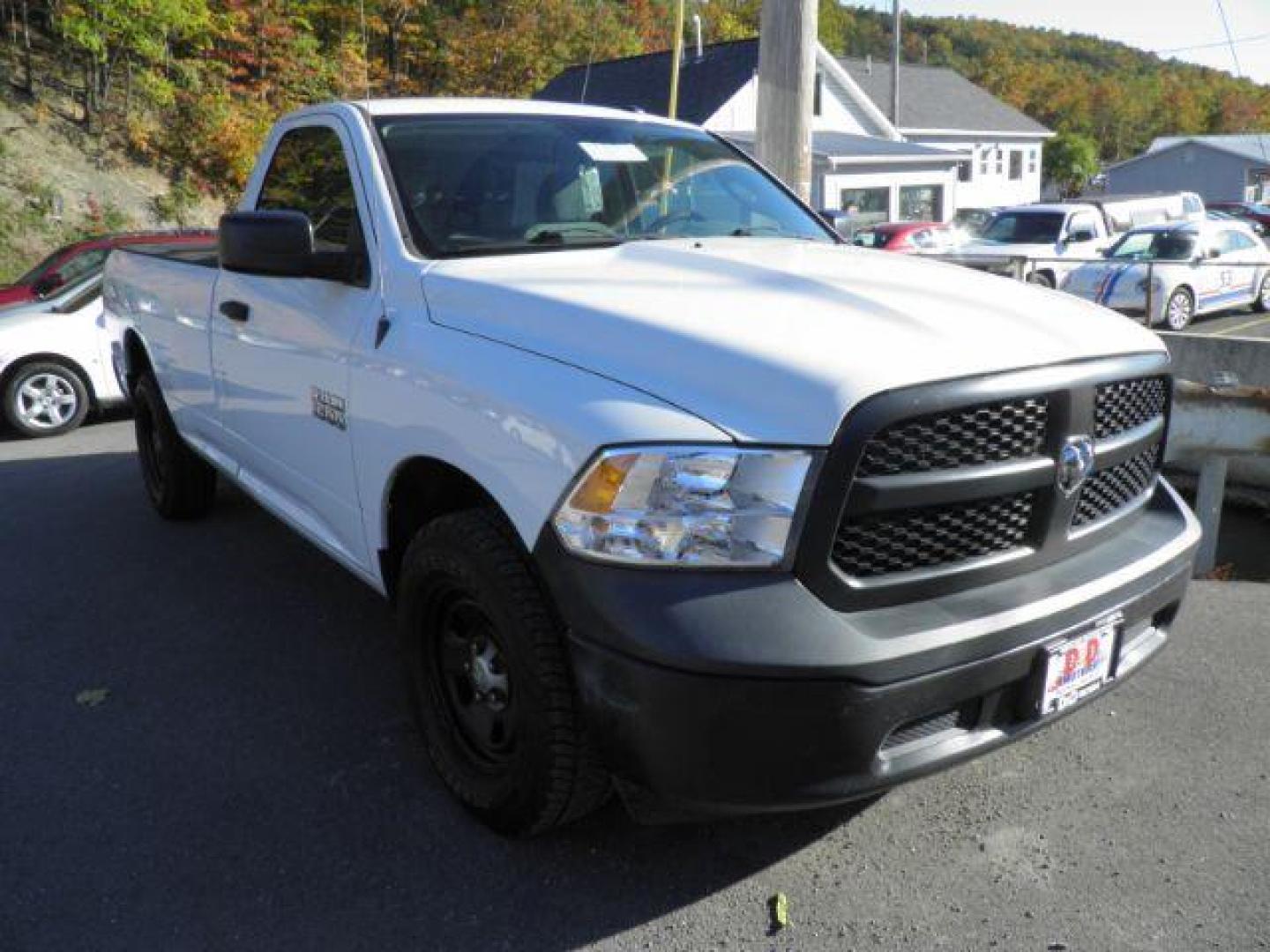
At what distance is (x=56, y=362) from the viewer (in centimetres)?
877

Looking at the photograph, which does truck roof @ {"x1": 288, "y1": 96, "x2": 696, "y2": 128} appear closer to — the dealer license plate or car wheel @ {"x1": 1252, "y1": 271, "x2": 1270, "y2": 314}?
the dealer license plate

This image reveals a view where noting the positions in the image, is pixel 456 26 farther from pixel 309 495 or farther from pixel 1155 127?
pixel 1155 127

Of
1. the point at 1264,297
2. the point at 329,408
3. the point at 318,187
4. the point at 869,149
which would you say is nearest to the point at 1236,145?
the point at 869,149

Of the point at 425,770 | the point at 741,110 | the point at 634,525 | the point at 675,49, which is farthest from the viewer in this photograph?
the point at 741,110

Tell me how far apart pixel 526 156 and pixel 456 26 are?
3175 cm

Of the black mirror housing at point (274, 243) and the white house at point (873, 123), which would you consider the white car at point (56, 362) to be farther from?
the white house at point (873, 123)

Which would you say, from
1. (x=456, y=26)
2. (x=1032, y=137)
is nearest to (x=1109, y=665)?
(x=456, y=26)

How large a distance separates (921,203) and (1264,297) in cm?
1773

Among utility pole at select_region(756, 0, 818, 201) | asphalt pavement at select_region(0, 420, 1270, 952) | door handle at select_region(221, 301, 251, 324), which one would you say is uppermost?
utility pole at select_region(756, 0, 818, 201)

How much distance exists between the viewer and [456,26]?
32.4m

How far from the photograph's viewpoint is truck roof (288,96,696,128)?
371 centimetres

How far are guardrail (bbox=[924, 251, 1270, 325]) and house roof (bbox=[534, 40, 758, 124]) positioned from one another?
45.9ft

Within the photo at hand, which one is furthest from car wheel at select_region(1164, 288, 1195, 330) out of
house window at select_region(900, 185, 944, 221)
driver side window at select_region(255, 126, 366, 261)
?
house window at select_region(900, 185, 944, 221)

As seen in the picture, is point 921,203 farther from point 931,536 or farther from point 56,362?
point 931,536
